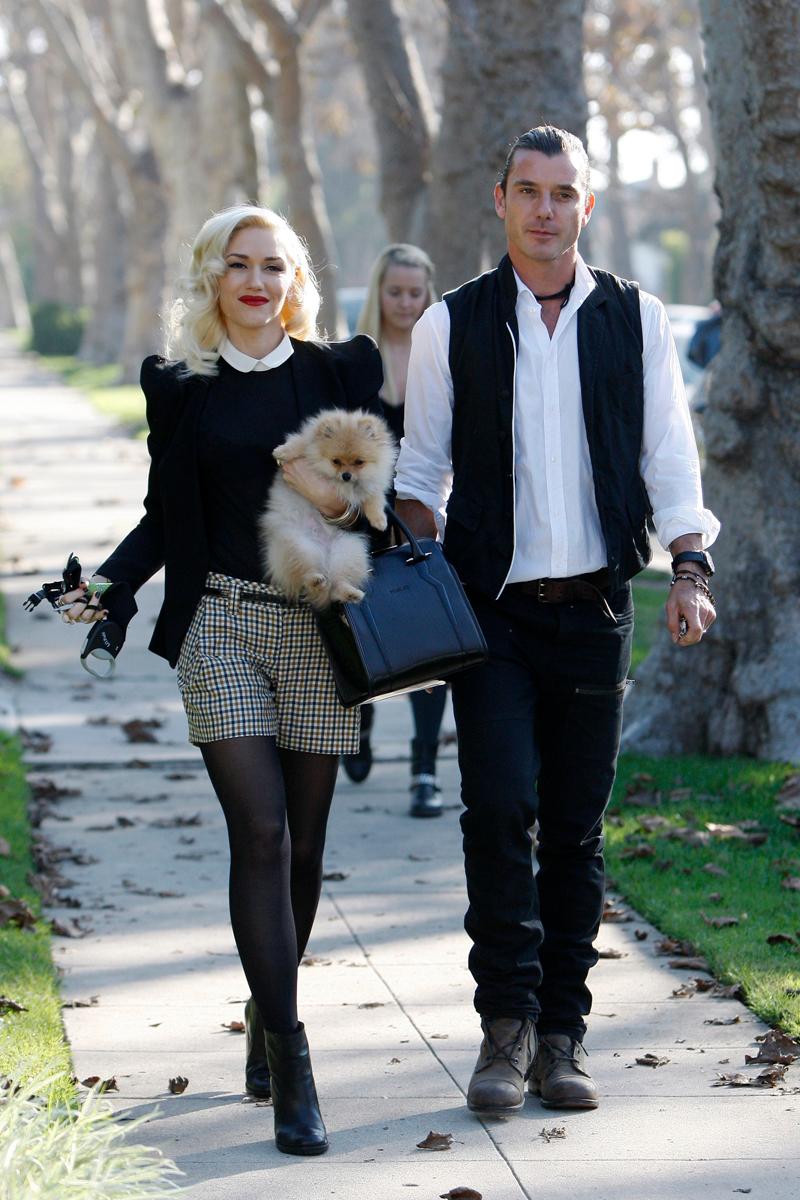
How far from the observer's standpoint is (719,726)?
27.8 feet

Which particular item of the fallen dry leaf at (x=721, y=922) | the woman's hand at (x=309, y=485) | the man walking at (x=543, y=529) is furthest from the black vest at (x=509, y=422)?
the fallen dry leaf at (x=721, y=922)

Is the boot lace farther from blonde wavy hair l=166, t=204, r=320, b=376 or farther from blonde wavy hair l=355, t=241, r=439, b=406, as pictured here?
blonde wavy hair l=355, t=241, r=439, b=406

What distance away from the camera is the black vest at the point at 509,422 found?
4523 millimetres

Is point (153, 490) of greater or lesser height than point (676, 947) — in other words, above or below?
above

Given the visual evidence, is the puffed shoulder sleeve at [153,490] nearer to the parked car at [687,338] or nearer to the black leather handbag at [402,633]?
the black leather handbag at [402,633]

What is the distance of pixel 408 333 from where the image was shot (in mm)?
8086

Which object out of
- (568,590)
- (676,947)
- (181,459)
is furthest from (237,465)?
(676,947)

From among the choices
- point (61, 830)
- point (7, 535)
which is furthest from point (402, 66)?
point (61, 830)

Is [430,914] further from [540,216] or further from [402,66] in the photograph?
[402,66]

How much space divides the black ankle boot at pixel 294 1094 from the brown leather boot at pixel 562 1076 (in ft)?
2.04

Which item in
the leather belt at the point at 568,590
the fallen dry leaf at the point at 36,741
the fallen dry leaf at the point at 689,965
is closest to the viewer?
the leather belt at the point at 568,590

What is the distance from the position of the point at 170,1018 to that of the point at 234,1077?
58cm

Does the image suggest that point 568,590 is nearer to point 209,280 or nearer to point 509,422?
point 509,422

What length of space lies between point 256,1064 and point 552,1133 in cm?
81
